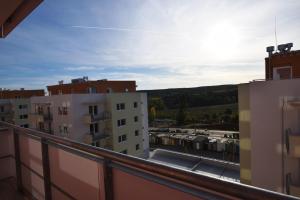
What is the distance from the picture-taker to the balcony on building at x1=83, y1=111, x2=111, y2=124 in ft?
47.0

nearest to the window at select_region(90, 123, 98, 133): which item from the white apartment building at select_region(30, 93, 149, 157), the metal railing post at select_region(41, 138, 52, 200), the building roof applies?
the white apartment building at select_region(30, 93, 149, 157)

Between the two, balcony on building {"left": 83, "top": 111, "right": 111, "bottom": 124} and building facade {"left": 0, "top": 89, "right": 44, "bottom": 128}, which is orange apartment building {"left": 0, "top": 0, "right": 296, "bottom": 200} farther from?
building facade {"left": 0, "top": 89, "right": 44, "bottom": 128}

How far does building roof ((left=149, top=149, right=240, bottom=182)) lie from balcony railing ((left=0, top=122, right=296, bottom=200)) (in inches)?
338

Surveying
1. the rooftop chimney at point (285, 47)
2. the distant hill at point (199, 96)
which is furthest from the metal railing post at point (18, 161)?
the distant hill at point (199, 96)

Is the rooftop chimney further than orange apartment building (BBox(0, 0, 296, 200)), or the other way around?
the rooftop chimney

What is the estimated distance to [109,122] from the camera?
15.6 metres

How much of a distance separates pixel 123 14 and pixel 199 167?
29.2 ft

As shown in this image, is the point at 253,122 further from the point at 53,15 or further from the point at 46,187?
the point at 46,187

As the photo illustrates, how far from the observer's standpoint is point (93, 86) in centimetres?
1820

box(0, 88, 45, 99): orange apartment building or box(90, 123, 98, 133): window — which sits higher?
box(0, 88, 45, 99): orange apartment building

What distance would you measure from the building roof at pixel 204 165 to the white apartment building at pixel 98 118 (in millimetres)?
2734

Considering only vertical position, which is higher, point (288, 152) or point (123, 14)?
point (123, 14)

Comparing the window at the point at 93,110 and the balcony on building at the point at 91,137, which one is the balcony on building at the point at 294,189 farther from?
the window at the point at 93,110

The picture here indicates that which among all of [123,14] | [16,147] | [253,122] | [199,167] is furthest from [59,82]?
[16,147]
